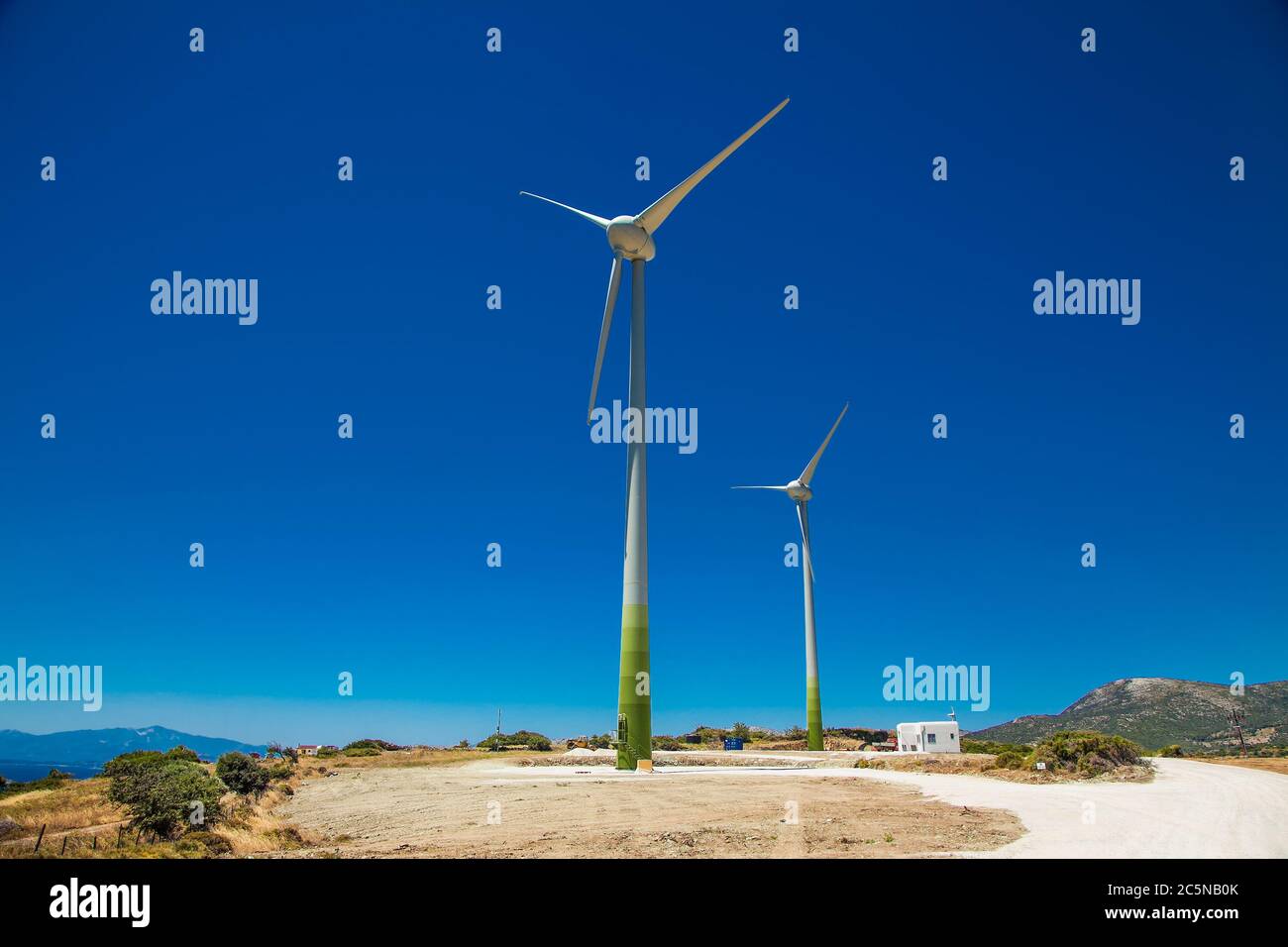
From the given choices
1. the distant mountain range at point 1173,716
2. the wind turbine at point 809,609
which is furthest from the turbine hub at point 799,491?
the distant mountain range at point 1173,716

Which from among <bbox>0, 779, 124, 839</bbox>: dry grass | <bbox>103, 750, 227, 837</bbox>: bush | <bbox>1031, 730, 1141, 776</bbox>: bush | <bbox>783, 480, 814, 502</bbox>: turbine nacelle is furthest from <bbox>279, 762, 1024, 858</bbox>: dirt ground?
<bbox>783, 480, 814, 502</bbox>: turbine nacelle

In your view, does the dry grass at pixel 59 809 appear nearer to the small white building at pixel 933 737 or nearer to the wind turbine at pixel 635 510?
the wind turbine at pixel 635 510

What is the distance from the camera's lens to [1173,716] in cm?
12925

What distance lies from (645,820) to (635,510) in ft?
75.0

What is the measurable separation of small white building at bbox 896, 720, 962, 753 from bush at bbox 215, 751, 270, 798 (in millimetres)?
62762

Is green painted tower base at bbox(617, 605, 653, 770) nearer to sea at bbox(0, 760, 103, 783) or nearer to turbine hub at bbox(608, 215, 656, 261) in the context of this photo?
turbine hub at bbox(608, 215, 656, 261)

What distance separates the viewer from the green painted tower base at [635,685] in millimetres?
42656

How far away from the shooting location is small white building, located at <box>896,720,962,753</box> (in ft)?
251

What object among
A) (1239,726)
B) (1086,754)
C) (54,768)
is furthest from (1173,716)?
(54,768)

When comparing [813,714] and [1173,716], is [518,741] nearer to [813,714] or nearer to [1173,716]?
[813,714]

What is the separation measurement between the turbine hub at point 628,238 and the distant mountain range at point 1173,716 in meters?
88.6

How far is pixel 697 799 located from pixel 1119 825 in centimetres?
1380
